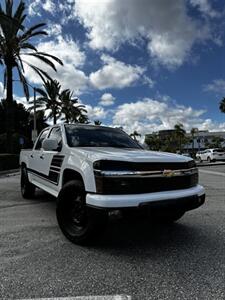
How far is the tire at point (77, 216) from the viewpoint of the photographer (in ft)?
13.2

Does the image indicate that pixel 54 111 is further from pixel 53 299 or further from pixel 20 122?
pixel 53 299

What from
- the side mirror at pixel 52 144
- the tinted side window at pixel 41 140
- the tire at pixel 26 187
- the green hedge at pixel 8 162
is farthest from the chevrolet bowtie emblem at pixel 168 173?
the green hedge at pixel 8 162

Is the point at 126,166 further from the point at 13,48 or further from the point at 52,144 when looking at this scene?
the point at 13,48

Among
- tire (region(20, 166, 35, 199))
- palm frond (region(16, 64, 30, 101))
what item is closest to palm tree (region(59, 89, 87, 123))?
palm frond (region(16, 64, 30, 101))

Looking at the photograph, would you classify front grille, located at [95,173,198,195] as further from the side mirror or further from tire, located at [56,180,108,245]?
the side mirror

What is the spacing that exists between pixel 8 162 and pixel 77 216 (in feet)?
55.5

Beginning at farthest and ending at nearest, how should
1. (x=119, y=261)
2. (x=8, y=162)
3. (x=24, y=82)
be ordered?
1. (x=24, y=82)
2. (x=8, y=162)
3. (x=119, y=261)

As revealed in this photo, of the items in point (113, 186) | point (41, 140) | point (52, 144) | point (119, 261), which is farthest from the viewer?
point (41, 140)

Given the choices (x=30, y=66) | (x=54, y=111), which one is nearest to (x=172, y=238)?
(x=30, y=66)

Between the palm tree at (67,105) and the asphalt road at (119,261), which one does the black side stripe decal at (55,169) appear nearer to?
the asphalt road at (119,261)

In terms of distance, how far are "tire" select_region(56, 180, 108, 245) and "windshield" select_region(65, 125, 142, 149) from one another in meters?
1.08

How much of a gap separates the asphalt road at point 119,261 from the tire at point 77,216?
0.59ft

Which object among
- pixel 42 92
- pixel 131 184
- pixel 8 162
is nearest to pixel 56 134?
pixel 131 184

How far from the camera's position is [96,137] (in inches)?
233
